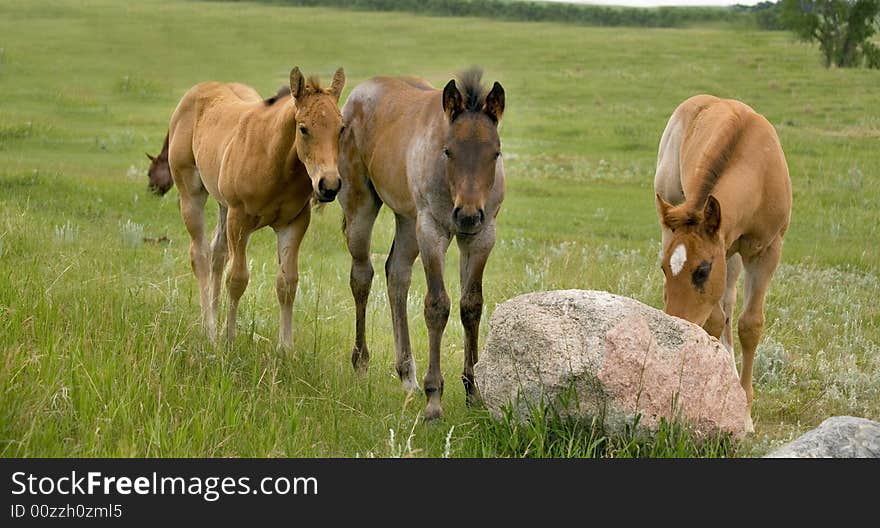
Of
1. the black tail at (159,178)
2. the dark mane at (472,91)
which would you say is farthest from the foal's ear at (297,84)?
the black tail at (159,178)

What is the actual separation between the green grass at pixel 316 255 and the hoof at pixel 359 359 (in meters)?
0.24

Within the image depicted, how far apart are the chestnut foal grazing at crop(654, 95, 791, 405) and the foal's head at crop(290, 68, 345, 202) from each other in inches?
88.7

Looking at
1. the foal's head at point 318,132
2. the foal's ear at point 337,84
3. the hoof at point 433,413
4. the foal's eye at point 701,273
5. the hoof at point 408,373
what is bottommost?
the hoof at point 408,373

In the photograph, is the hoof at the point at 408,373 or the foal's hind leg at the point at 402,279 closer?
the hoof at the point at 408,373

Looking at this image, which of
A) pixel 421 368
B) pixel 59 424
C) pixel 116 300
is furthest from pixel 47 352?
pixel 421 368

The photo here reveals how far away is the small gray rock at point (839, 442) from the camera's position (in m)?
5.10

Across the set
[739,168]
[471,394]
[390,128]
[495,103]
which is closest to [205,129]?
[390,128]

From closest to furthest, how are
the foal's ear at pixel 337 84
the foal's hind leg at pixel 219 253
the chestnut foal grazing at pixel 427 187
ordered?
the chestnut foal grazing at pixel 427 187
the foal's ear at pixel 337 84
the foal's hind leg at pixel 219 253

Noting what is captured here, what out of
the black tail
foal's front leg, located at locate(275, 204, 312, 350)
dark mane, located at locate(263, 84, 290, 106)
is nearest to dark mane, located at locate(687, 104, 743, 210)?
foal's front leg, located at locate(275, 204, 312, 350)

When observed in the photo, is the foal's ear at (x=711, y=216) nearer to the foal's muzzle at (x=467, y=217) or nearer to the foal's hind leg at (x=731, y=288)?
the foal's muzzle at (x=467, y=217)

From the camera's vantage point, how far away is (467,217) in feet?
19.6

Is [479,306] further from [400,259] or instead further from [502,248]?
[502,248]

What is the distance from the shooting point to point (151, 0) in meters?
41.2

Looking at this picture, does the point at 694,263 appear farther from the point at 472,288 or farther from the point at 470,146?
the point at 470,146
